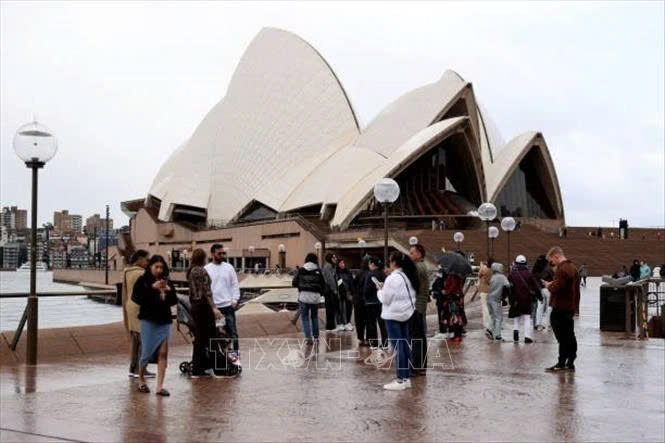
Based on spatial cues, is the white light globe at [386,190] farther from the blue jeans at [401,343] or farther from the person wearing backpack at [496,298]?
the blue jeans at [401,343]

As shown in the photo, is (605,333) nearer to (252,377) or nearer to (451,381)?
(451,381)

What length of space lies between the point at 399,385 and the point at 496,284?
482cm

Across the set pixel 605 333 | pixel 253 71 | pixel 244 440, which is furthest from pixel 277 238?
pixel 244 440

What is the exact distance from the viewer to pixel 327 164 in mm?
45531

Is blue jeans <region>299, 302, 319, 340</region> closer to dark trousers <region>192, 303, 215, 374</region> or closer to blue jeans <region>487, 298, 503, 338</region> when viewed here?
blue jeans <region>487, 298, 503, 338</region>

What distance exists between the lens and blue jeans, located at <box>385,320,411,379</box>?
6871 mm

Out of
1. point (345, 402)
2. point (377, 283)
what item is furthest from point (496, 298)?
point (345, 402)

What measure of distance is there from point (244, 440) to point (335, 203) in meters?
38.0

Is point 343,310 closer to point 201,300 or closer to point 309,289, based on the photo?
point 309,289

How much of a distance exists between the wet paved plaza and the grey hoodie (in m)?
1.98

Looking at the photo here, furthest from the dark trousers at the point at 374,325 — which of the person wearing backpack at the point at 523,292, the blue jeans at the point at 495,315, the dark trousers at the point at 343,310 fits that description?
the dark trousers at the point at 343,310

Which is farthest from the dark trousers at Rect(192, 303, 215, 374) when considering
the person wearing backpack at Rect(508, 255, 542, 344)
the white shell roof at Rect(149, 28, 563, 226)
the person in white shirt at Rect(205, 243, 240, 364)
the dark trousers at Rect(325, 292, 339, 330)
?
the white shell roof at Rect(149, 28, 563, 226)

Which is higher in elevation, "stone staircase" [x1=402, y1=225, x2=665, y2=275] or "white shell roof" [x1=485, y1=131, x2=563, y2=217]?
"white shell roof" [x1=485, y1=131, x2=563, y2=217]

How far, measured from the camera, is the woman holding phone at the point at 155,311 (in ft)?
21.4
